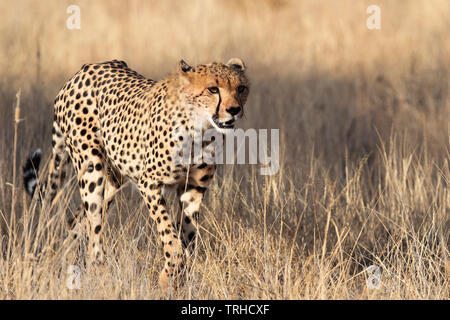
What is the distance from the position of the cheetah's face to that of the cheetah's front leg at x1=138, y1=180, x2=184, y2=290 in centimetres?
44

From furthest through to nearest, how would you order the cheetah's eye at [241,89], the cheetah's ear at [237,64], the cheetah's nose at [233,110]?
the cheetah's ear at [237,64], the cheetah's eye at [241,89], the cheetah's nose at [233,110]

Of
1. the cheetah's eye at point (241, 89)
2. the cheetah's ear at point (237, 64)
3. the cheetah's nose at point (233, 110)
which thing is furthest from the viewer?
the cheetah's ear at point (237, 64)

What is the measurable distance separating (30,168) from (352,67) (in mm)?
3896

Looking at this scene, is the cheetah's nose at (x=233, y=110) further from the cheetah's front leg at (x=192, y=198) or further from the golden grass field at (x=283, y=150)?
the golden grass field at (x=283, y=150)

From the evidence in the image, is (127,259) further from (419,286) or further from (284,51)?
(284,51)

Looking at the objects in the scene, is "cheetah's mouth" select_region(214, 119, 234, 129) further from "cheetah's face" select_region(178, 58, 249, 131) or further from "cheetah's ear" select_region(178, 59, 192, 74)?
"cheetah's ear" select_region(178, 59, 192, 74)

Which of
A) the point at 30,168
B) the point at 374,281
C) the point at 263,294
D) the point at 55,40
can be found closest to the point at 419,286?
the point at 374,281

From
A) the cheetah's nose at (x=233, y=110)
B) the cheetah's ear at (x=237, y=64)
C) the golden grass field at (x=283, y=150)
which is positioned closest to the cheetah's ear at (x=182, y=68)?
the cheetah's ear at (x=237, y=64)

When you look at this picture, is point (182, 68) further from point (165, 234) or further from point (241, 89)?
point (165, 234)

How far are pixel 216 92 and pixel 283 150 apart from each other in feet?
5.19

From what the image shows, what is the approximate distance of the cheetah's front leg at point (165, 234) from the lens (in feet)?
10.9

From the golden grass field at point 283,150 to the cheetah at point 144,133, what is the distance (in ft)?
0.38

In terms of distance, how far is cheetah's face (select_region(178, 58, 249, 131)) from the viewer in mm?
3158

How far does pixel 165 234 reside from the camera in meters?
3.38
